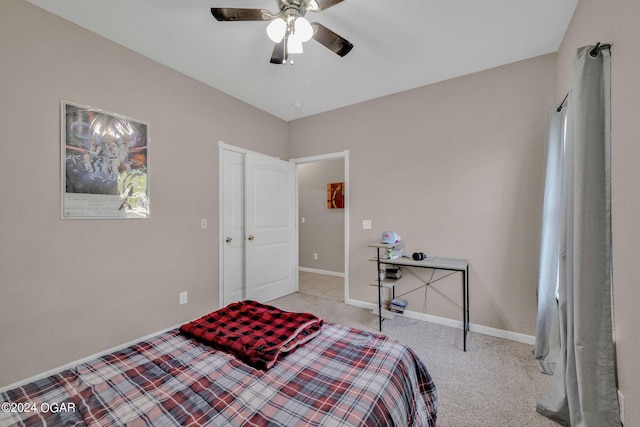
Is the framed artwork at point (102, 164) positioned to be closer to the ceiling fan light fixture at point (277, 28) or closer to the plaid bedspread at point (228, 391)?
the plaid bedspread at point (228, 391)

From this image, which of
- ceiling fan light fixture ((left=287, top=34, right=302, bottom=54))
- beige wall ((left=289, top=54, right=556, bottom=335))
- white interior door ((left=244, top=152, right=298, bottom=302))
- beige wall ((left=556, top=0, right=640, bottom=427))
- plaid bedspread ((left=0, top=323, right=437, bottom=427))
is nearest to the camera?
plaid bedspread ((left=0, top=323, right=437, bottom=427))

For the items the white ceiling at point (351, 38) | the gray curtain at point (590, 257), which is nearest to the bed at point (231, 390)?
the gray curtain at point (590, 257)

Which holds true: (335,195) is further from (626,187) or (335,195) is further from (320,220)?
(626,187)

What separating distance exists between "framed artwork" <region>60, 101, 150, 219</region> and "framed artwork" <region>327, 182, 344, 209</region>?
344 cm

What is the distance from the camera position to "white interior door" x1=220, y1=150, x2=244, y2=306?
10.7ft

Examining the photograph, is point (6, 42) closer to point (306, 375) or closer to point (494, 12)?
point (306, 375)

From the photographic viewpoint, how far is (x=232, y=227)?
3.37 metres

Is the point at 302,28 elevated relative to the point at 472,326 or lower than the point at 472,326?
elevated

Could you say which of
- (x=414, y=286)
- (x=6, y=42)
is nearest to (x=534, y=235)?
(x=414, y=286)

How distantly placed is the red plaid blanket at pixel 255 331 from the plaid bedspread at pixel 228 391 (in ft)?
0.14

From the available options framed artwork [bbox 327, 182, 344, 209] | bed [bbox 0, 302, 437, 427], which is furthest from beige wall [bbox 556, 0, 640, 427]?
framed artwork [bbox 327, 182, 344, 209]

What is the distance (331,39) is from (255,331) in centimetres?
196

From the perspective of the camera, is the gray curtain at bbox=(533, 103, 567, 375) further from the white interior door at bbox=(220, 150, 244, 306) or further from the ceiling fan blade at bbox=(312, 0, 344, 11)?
the white interior door at bbox=(220, 150, 244, 306)

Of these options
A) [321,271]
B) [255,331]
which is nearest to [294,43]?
[255,331]
